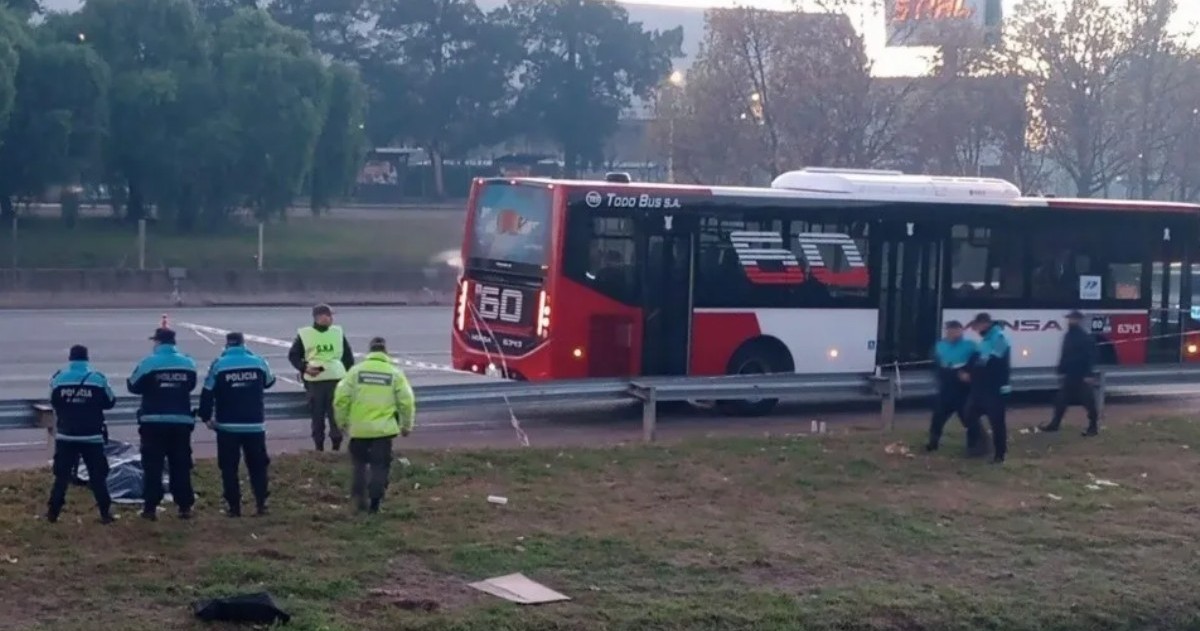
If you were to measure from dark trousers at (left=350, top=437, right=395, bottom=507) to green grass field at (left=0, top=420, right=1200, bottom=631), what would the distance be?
0.69 ft

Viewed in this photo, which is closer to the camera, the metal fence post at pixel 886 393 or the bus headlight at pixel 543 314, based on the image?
the metal fence post at pixel 886 393

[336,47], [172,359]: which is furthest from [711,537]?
[336,47]

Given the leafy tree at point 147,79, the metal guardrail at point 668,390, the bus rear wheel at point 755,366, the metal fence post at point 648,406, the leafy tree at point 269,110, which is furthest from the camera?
the leafy tree at point 269,110

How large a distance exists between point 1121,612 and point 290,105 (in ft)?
126

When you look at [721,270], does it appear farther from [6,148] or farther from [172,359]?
[6,148]

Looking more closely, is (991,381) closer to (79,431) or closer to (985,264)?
(985,264)

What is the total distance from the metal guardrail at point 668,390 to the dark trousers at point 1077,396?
1.44 feet

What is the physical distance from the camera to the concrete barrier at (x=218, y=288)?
35812mm

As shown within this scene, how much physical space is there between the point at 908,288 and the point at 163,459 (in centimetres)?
1124

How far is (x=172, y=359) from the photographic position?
12.2 meters

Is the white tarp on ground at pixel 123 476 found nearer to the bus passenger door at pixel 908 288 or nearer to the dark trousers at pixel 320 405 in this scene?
the dark trousers at pixel 320 405

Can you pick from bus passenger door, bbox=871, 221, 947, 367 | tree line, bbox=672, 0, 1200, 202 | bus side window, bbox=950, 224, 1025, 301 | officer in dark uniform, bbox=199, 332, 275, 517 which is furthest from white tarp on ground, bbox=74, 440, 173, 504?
tree line, bbox=672, 0, 1200, 202

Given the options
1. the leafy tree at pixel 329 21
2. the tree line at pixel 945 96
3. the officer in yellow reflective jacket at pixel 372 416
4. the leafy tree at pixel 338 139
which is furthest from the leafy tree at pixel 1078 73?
the officer in yellow reflective jacket at pixel 372 416

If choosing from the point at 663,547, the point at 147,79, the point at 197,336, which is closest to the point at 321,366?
the point at 663,547
